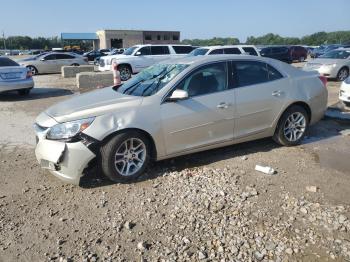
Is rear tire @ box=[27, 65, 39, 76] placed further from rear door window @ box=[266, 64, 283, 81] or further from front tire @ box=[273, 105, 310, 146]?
front tire @ box=[273, 105, 310, 146]

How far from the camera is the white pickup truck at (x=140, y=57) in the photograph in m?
17.5

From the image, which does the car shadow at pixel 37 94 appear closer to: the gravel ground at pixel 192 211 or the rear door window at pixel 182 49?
the rear door window at pixel 182 49

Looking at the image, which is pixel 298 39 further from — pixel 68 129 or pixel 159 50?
pixel 68 129

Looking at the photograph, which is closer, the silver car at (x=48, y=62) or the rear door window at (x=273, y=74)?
the rear door window at (x=273, y=74)

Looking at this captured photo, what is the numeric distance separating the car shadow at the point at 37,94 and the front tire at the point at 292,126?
946cm

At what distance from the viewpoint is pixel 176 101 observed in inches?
192

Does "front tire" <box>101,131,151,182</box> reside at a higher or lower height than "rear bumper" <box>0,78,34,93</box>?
lower


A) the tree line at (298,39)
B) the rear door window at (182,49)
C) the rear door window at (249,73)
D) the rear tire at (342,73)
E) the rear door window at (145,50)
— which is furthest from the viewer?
the tree line at (298,39)

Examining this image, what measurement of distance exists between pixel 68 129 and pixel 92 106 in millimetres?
482

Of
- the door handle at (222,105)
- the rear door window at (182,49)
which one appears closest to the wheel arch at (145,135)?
the door handle at (222,105)

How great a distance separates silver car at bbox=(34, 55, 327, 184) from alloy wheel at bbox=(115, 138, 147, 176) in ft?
0.04

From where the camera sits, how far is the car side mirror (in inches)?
187

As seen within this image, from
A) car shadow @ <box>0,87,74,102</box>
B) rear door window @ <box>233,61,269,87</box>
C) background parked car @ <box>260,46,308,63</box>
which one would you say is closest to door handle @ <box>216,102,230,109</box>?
rear door window @ <box>233,61,269,87</box>

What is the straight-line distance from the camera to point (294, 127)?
607cm
